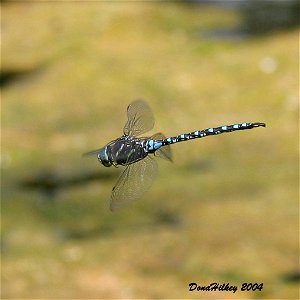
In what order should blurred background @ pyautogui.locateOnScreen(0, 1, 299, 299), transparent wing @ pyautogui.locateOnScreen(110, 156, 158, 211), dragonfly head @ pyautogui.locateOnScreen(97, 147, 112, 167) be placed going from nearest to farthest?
transparent wing @ pyautogui.locateOnScreen(110, 156, 158, 211)
dragonfly head @ pyautogui.locateOnScreen(97, 147, 112, 167)
blurred background @ pyautogui.locateOnScreen(0, 1, 299, 299)

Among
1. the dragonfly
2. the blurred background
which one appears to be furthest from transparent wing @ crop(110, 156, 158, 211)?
the blurred background

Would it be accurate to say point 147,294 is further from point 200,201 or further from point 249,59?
point 249,59


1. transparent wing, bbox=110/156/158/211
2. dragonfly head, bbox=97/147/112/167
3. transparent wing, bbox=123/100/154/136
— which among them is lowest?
transparent wing, bbox=110/156/158/211

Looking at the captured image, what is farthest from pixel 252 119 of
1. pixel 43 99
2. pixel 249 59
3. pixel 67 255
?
pixel 67 255

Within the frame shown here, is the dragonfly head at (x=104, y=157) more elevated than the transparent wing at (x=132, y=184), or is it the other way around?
the dragonfly head at (x=104, y=157)

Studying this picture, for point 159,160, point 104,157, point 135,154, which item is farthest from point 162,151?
point 159,160

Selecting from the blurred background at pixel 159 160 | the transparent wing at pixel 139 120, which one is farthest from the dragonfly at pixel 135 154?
the blurred background at pixel 159 160

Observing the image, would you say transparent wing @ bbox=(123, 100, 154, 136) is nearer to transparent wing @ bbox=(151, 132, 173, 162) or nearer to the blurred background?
transparent wing @ bbox=(151, 132, 173, 162)

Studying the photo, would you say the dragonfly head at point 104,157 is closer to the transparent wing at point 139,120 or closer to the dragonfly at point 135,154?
the dragonfly at point 135,154
